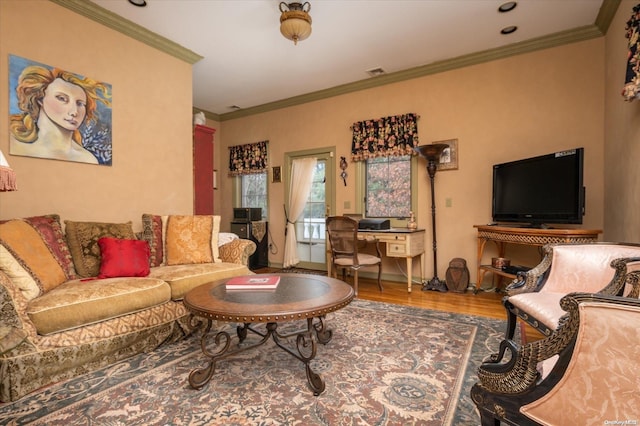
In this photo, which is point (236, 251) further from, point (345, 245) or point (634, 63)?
point (634, 63)

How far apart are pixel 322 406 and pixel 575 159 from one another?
281 centimetres

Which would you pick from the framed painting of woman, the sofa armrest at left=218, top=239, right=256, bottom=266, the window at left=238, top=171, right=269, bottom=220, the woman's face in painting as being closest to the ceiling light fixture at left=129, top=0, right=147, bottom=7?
the framed painting of woman

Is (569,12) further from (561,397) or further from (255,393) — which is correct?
(255,393)

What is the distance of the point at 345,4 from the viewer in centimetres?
281

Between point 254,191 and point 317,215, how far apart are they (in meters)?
1.43

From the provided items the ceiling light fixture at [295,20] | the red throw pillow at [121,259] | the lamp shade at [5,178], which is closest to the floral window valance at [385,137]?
the ceiling light fixture at [295,20]

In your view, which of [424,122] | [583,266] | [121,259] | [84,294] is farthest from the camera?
[424,122]

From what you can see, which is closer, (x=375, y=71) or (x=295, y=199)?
(x=375, y=71)

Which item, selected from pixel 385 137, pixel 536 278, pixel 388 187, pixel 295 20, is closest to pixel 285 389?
pixel 536 278

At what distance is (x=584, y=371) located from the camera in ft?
2.41

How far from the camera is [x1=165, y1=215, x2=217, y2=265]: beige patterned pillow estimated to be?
2.93m

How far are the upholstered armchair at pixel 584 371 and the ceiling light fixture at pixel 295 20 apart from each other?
9.07 ft

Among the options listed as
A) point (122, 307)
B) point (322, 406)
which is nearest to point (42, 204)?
point (122, 307)

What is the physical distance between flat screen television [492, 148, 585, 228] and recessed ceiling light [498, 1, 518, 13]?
1.39 metres
